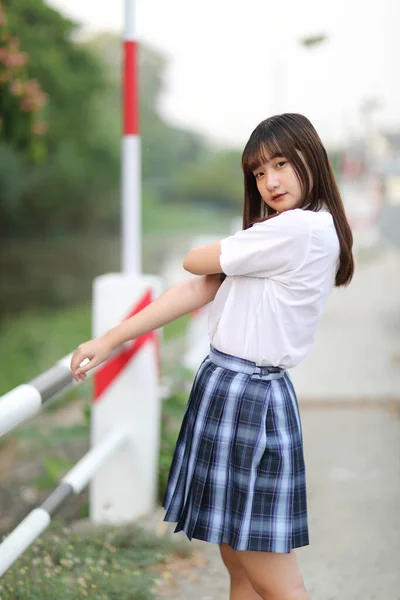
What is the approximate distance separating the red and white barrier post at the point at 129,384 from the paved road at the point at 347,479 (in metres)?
0.17

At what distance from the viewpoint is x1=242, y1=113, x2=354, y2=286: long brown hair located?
160 cm

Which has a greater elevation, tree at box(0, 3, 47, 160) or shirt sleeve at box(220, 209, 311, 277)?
tree at box(0, 3, 47, 160)

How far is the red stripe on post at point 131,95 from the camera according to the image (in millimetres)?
2908

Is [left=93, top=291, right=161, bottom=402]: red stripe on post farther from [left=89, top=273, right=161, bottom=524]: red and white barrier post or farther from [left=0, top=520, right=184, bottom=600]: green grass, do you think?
[left=0, top=520, right=184, bottom=600]: green grass

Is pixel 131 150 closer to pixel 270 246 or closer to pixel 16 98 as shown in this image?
pixel 270 246

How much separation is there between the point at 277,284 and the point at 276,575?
0.60 m

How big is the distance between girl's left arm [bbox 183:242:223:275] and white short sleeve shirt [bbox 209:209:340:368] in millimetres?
27

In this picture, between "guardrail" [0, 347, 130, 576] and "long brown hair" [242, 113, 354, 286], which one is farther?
"guardrail" [0, 347, 130, 576]

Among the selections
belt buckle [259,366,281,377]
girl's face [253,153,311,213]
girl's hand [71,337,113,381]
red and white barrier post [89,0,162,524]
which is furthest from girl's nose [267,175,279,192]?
red and white barrier post [89,0,162,524]

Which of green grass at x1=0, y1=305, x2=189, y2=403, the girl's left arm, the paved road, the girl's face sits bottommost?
green grass at x1=0, y1=305, x2=189, y2=403

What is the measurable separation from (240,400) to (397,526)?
62.5 inches

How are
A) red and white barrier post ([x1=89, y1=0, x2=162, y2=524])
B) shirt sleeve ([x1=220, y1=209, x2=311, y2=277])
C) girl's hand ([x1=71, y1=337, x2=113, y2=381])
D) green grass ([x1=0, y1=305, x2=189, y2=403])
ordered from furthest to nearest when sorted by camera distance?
green grass ([x1=0, y1=305, x2=189, y2=403]), red and white barrier post ([x1=89, y1=0, x2=162, y2=524]), girl's hand ([x1=71, y1=337, x2=113, y2=381]), shirt sleeve ([x1=220, y1=209, x2=311, y2=277])

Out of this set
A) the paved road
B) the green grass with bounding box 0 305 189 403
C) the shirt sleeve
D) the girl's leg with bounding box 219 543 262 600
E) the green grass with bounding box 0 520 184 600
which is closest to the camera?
the shirt sleeve

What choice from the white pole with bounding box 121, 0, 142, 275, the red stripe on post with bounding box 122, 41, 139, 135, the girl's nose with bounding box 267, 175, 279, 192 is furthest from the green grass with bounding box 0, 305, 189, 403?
the girl's nose with bounding box 267, 175, 279, 192
